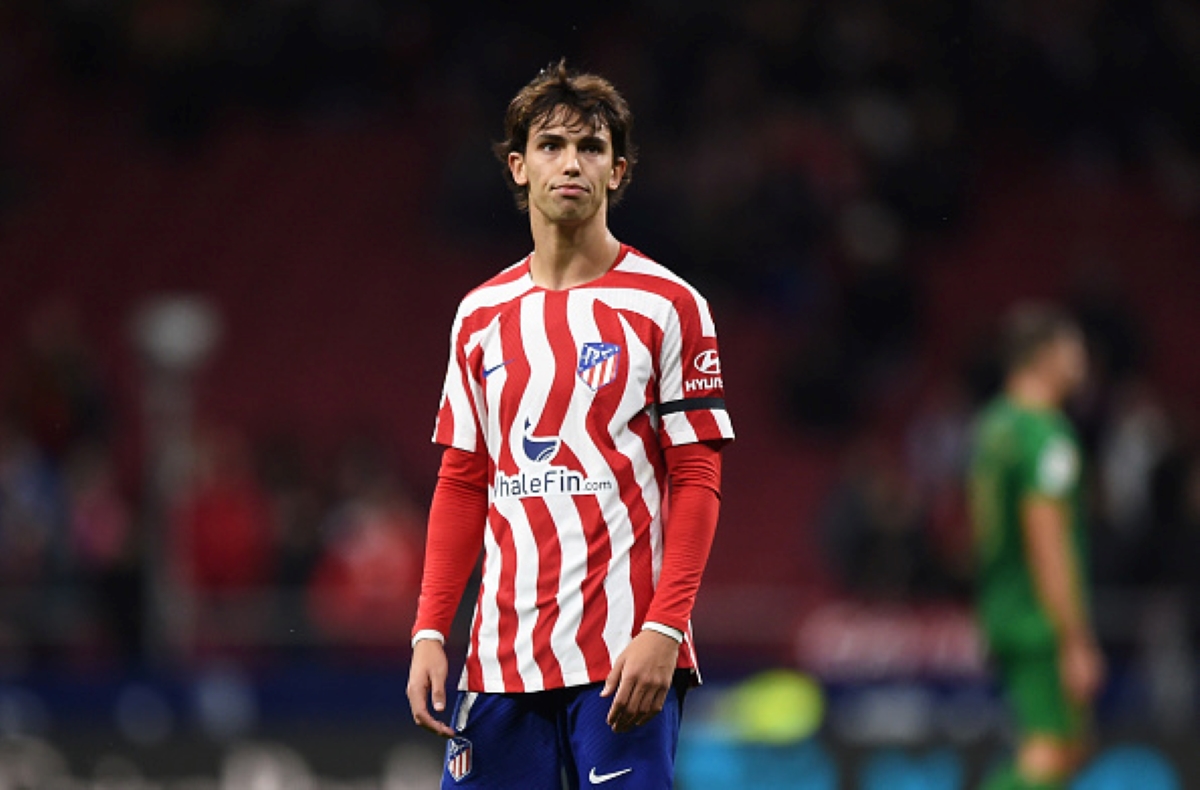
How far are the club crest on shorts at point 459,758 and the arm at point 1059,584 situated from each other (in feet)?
11.8

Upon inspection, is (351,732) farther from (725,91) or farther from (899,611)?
(725,91)

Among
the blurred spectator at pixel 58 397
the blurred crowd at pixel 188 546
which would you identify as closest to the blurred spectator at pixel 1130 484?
the blurred crowd at pixel 188 546

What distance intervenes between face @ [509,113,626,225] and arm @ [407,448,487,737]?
→ 52 centimetres

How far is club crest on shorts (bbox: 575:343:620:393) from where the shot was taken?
4105 millimetres

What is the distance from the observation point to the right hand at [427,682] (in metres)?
4.09

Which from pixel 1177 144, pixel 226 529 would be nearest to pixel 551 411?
pixel 226 529

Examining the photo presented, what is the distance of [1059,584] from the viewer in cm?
732

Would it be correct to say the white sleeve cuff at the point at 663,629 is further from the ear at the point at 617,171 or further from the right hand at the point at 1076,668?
the right hand at the point at 1076,668

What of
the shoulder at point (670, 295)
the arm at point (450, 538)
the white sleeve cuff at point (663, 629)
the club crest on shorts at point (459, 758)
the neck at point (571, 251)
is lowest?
the club crest on shorts at point (459, 758)

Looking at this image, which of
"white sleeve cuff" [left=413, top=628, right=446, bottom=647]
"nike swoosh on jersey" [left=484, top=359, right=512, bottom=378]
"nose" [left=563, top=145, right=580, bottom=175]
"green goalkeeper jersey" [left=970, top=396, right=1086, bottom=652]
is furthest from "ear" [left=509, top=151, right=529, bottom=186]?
"green goalkeeper jersey" [left=970, top=396, right=1086, bottom=652]

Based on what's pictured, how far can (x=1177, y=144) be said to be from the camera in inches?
565

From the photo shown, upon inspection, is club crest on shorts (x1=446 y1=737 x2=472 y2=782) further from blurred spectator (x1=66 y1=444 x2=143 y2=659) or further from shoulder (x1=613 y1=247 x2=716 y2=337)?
blurred spectator (x1=66 y1=444 x2=143 y2=659)

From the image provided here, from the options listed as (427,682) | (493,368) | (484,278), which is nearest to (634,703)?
(427,682)

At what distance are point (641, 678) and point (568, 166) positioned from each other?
966 mm
